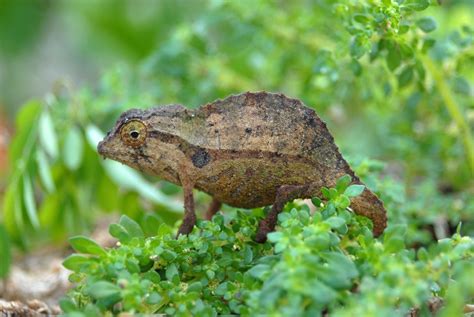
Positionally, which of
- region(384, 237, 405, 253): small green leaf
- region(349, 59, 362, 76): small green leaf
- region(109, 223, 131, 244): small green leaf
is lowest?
region(384, 237, 405, 253): small green leaf

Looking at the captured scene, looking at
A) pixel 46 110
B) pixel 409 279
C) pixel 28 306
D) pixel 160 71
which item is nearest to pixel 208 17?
pixel 160 71

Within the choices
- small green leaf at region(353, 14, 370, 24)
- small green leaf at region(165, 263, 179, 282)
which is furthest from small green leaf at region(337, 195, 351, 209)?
small green leaf at region(353, 14, 370, 24)

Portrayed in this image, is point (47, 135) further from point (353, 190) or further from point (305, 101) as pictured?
point (353, 190)

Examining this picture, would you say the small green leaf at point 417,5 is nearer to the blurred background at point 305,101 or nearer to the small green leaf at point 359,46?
the blurred background at point 305,101

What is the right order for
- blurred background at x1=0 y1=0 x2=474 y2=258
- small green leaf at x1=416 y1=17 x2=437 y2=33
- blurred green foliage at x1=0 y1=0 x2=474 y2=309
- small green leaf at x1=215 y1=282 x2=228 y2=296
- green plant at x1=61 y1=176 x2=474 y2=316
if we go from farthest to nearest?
blurred green foliage at x1=0 y1=0 x2=474 y2=309, blurred background at x1=0 y1=0 x2=474 y2=258, small green leaf at x1=416 y1=17 x2=437 y2=33, small green leaf at x1=215 y1=282 x2=228 y2=296, green plant at x1=61 y1=176 x2=474 y2=316

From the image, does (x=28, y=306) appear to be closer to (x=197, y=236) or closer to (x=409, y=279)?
(x=197, y=236)

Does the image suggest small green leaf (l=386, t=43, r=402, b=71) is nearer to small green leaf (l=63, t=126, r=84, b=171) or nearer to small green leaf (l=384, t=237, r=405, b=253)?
small green leaf (l=384, t=237, r=405, b=253)
